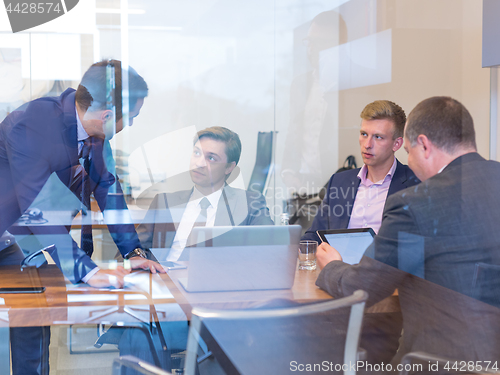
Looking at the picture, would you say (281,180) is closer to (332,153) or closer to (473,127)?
(332,153)

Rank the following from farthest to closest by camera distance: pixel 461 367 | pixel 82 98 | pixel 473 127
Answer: pixel 82 98, pixel 473 127, pixel 461 367

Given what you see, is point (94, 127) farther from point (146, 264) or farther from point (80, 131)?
point (146, 264)

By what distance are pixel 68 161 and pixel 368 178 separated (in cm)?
143

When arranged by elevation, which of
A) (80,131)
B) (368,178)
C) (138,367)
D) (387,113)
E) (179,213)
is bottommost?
(138,367)

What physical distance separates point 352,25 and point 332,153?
0.80 meters

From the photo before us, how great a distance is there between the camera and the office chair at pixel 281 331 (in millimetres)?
1062

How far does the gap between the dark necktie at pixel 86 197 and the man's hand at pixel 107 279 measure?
0.22 meters

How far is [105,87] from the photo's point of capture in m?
1.97

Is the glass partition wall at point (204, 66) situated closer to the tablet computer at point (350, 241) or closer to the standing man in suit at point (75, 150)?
the standing man in suit at point (75, 150)

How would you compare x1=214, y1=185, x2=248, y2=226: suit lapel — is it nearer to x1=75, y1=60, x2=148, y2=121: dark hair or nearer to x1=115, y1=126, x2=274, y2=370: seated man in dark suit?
x1=115, y1=126, x2=274, y2=370: seated man in dark suit

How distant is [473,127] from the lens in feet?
5.20

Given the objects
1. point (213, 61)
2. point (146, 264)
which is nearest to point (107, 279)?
point (146, 264)

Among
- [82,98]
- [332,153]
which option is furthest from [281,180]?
[82,98]

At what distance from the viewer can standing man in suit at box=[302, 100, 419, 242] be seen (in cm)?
200
